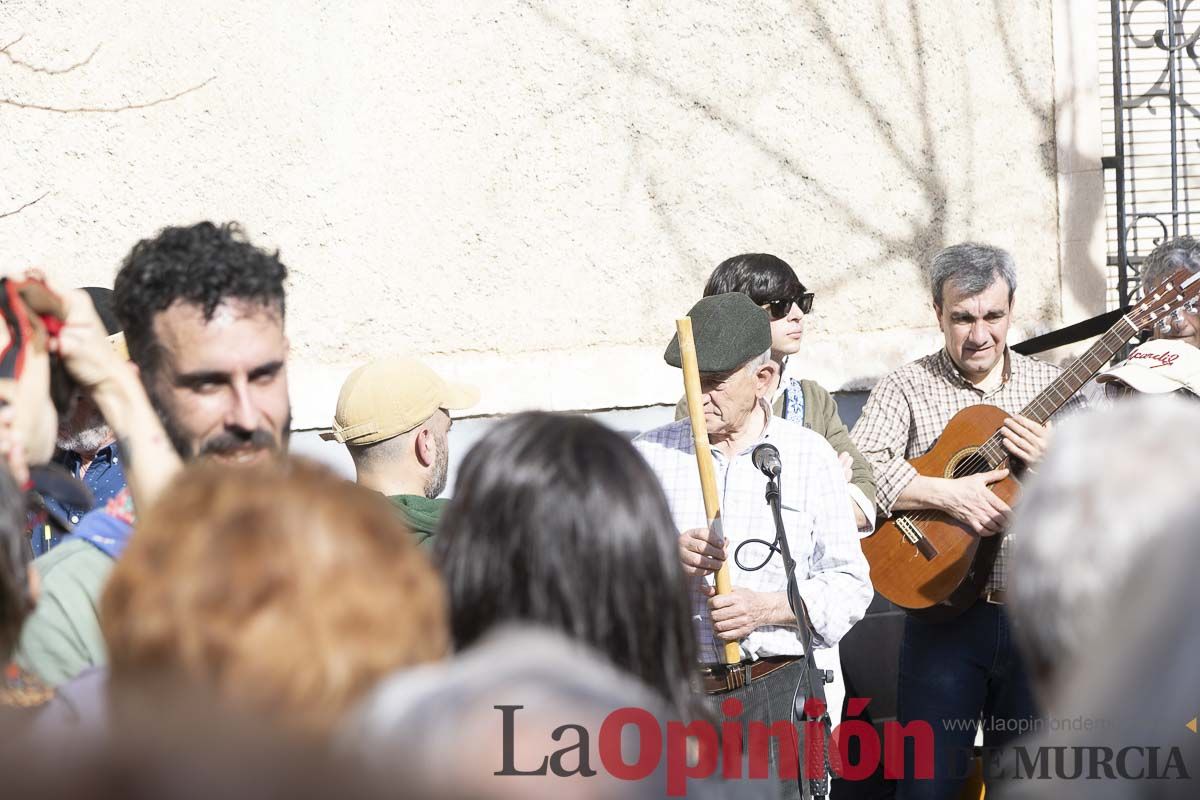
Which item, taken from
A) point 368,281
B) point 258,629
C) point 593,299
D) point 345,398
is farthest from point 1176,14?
point 258,629

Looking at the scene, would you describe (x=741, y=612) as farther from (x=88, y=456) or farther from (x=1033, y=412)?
(x=88, y=456)

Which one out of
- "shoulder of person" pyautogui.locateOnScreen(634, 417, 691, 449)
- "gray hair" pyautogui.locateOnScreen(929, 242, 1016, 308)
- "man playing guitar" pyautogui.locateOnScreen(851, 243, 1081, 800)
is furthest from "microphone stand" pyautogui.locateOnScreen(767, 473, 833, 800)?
"gray hair" pyautogui.locateOnScreen(929, 242, 1016, 308)

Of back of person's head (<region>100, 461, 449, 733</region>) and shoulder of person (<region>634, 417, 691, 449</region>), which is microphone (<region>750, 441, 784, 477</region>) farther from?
back of person's head (<region>100, 461, 449, 733</region>)

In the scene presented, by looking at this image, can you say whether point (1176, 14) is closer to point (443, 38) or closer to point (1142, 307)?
point (1142, 307)

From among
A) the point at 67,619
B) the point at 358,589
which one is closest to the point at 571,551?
the point at 358,589

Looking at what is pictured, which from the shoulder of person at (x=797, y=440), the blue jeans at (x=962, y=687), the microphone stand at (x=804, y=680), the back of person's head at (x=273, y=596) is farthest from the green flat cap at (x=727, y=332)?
the back of person's head at (x=273, y=596)

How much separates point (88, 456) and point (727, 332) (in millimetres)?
1924

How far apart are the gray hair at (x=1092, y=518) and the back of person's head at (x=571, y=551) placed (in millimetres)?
465

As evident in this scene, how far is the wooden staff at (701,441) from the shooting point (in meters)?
3.47

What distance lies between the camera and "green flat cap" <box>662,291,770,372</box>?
3.71 m

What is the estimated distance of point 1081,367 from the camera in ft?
14.4

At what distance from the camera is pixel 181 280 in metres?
2.46

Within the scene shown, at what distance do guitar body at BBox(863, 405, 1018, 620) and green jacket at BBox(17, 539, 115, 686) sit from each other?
2970 mm

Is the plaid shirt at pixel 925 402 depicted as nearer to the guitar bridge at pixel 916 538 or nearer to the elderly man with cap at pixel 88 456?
A: the guitar bridge at pixel 916 538
